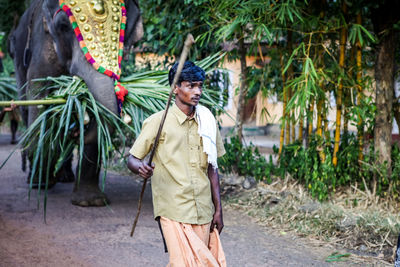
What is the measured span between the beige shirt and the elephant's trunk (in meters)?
1.72

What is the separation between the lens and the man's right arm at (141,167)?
225cm

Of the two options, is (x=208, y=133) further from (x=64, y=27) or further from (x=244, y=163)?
(x=244, y=163)

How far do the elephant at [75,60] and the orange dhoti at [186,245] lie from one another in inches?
75.7

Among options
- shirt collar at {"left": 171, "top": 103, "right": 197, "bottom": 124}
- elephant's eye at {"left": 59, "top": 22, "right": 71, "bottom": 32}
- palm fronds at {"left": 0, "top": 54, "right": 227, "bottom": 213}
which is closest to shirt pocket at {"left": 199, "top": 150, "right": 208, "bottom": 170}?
shirt collar at {"left": 171, "top": 103, "right": 197, "bottom": 124}

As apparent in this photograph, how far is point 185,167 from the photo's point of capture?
7.95 feet

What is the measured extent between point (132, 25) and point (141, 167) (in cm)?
302

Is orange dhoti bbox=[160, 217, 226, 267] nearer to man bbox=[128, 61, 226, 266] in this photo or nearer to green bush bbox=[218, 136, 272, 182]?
man bbox=[128, 61, 226, 266]

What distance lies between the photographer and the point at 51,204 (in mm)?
4977

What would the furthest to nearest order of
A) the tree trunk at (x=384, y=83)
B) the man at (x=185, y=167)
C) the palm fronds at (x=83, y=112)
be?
1. the tree trunk at (x=384, y=83)
2. the palm fronds at (x=83, y=112)
3. the man at (x=185, y=167)

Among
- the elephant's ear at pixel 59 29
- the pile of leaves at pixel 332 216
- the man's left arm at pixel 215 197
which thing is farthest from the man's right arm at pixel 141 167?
the elephant's ear at pixel 59 29

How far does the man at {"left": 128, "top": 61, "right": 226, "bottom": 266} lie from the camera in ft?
7.72

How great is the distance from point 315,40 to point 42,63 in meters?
2.95

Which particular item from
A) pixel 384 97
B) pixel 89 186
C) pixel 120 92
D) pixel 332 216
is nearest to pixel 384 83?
pixel 384 97

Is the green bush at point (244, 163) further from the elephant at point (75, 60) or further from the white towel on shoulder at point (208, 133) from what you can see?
the white towel on shoulder at point (208, 133)
